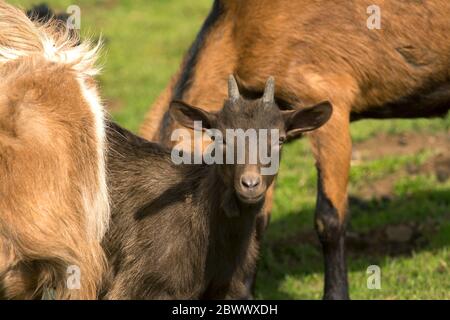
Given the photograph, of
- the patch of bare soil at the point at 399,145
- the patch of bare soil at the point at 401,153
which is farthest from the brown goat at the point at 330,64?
the patch of bare soil at the point at 399,145

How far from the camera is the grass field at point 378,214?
26.9 feet

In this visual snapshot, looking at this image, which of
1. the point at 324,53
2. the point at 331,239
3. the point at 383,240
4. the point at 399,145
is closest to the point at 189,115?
the point at 324,53

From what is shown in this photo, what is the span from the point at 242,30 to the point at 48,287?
2609mm

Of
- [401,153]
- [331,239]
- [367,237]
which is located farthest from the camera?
[401,153]

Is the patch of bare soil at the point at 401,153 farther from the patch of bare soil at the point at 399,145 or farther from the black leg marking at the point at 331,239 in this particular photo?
the black leg marking at the point at 331,239

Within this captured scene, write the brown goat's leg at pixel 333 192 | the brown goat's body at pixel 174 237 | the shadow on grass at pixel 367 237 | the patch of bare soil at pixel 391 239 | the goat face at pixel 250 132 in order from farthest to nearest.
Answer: the patch of bare soil at pixel 391 239 → the shadow on grass at pixel 367 237 → the brown goat's leg at pixel 333 192 → the brown goat's body at pixel 174 237 → the goat face at pixel 250 132

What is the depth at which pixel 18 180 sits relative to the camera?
6.10 m

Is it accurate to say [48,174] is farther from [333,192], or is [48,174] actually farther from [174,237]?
[333,192]

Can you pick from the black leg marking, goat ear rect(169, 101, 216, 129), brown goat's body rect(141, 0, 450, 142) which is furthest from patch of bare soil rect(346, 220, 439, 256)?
goat ear rect(169, 101, 216, 129)

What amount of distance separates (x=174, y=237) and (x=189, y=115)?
76cm

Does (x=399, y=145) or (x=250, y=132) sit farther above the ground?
(x=399, y=145)

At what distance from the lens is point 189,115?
669cm

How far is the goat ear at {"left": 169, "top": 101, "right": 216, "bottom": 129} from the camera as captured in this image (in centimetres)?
662
